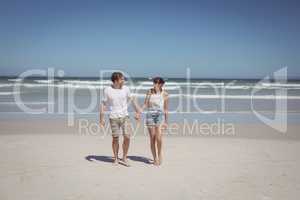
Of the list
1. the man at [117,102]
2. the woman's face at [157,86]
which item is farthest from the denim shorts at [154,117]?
the woman's face at [157,86]

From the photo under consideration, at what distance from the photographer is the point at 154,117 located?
602 cm

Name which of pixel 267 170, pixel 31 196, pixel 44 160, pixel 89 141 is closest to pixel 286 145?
pixel 267 170

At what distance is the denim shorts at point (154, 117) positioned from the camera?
6.02m

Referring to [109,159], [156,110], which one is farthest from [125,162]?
[156,110]

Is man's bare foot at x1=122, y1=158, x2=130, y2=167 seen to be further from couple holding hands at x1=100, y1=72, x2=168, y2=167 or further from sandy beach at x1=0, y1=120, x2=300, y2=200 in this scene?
sandy beach at x1=0, y1=120, x2=300, y2=200

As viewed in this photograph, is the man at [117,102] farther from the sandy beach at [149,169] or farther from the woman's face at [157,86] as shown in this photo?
the sandy beach at [149,169]

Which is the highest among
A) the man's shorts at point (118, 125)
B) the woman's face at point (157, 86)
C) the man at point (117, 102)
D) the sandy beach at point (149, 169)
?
the woman's face at point (157, 86)

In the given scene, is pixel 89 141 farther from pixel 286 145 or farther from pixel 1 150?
pixel 286 145

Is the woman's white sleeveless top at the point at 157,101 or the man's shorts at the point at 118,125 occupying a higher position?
the woman's white sleeveless top at the point at 157,101

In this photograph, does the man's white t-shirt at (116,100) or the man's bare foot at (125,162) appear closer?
the man's white t-shirt at (116,100)

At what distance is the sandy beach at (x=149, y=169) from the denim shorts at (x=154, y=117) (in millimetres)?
818

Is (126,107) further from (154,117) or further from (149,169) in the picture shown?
(149,169)

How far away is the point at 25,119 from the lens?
12.5 meters

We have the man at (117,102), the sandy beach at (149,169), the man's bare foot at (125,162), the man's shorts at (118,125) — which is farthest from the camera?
the man's bare foot at (125,162)
